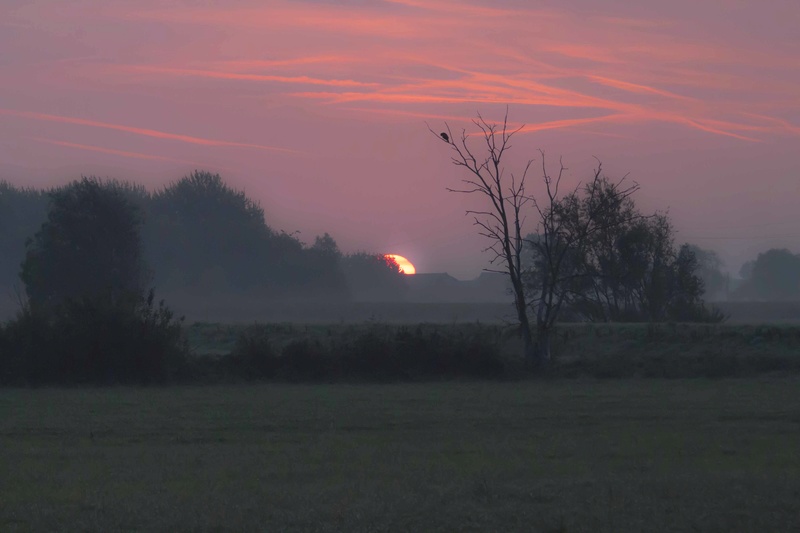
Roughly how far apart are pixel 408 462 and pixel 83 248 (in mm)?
54627

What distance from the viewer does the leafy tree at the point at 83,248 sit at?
202ft

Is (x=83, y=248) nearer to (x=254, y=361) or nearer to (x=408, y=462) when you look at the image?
(x=254, y=361)

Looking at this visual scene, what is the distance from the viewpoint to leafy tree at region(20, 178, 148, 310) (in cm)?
6162

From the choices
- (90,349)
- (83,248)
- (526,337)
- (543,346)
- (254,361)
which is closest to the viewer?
(90,349)

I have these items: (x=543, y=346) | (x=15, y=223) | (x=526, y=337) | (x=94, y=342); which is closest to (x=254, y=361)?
(x=94, y=342)

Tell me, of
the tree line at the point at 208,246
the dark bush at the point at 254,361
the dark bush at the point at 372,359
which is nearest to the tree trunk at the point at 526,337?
the dark bush at the point at 372,359

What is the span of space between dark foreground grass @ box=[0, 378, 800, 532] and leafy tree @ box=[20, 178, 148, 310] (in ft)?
133

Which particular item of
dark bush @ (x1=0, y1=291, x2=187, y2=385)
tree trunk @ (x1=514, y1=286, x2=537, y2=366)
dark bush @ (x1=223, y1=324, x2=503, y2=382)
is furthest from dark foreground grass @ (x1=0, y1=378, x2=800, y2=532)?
tree trunk @ (x1=514, y1=286, x2=537, y2=366)

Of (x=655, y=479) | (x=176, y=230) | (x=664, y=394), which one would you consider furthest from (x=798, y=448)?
(x=176, y=230)

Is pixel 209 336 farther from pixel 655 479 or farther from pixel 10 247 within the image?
pixel 10 247

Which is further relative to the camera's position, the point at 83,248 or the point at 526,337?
the point at 83,248

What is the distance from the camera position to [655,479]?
1108cm

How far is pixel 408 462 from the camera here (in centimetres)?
1298

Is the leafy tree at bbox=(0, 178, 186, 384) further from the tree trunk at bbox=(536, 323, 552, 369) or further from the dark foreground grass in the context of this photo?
the tree trunk at bbox=(536, 323, 552, 369)
